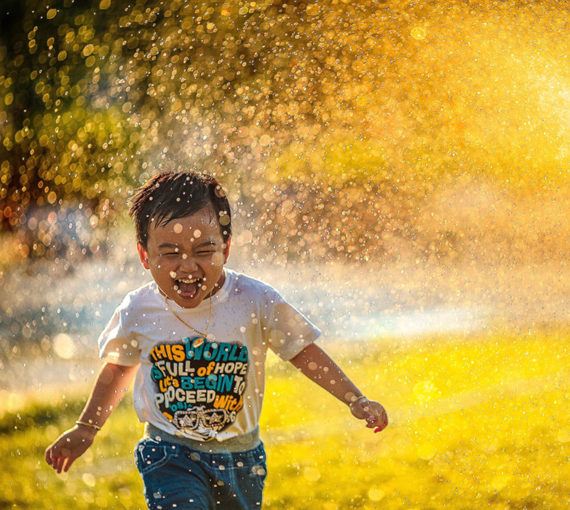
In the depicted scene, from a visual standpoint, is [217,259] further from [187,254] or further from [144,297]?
[144,297]

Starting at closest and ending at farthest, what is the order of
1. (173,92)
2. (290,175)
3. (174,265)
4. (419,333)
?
1. (174,265)
2. (173,92)
3. (290,175)
4. (419,333)

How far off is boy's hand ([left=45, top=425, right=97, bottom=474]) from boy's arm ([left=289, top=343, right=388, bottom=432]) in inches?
18.3

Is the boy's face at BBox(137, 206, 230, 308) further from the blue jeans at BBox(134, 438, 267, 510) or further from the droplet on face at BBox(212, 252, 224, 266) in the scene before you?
the blue jeans at BBox(134, 438, 267, 510)

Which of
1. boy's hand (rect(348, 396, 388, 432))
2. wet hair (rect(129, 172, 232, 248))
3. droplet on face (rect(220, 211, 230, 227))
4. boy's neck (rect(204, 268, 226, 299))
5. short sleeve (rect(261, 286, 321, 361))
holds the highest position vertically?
wet hair (rect(129, 172, 232, 248))

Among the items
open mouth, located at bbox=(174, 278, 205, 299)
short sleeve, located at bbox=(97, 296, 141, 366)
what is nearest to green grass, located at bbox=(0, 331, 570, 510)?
short sleeve, located at bbox=(97, 296, 141, 366)

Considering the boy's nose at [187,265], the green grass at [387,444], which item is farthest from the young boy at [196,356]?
the green grass at [387,444]

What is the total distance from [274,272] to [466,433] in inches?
31.2

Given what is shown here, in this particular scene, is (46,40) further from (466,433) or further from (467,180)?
(466,433)

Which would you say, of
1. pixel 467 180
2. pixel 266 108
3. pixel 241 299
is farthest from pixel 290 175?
pixel 241 299

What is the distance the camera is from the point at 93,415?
7.16 feet

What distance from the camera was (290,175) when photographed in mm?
3432

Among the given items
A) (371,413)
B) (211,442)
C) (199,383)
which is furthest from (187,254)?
(371,413)

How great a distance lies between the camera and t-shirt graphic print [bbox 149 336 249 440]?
6.78ft

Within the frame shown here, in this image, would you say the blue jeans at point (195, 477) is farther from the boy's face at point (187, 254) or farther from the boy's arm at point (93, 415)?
the boy's face at point (187, 254)
